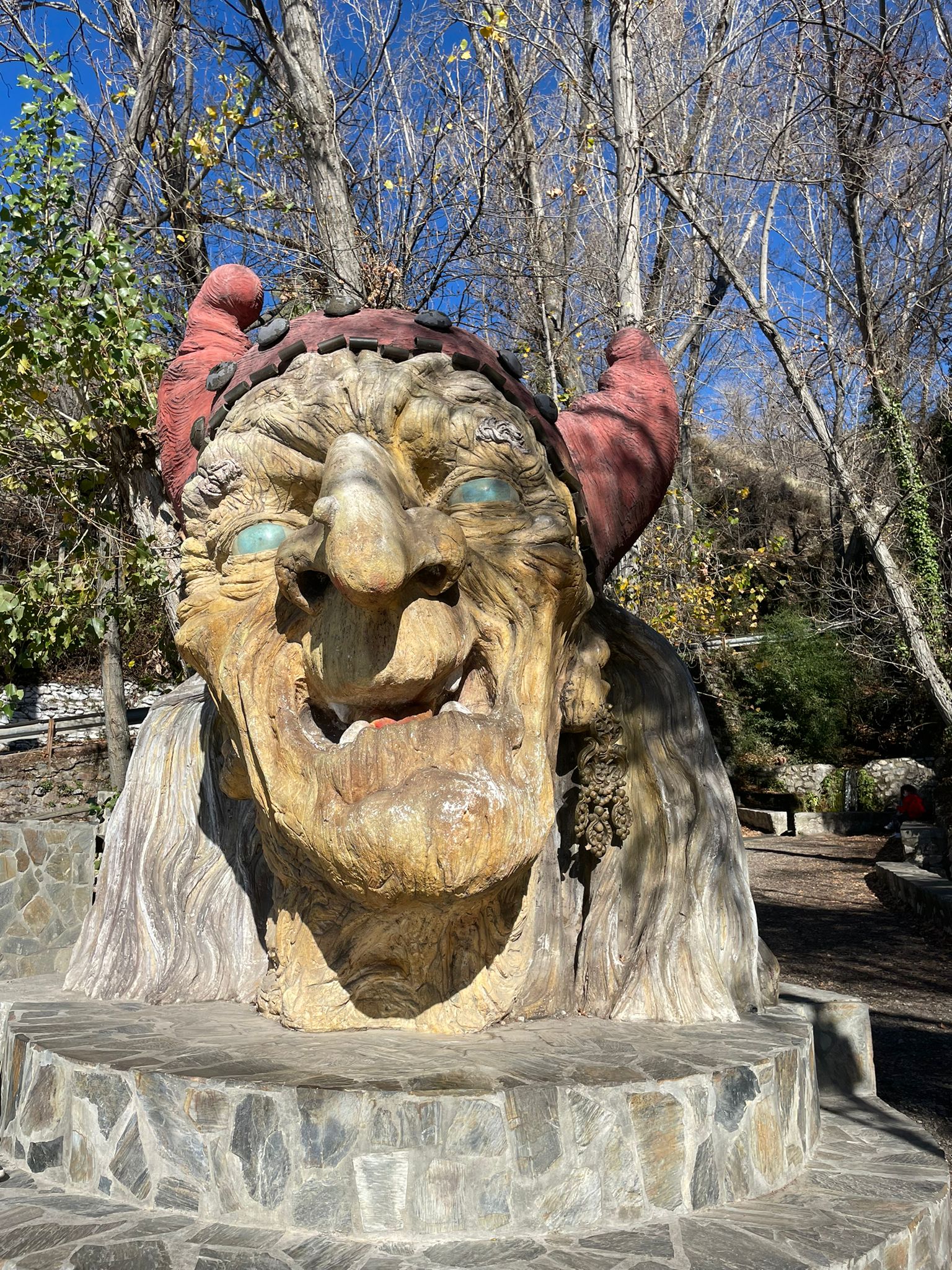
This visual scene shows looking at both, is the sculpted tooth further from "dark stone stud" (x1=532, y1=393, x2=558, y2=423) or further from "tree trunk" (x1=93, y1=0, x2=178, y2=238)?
"tree trunk" (x1=93, y1=0, x2=178, y2=238)

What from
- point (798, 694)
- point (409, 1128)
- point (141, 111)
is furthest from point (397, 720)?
point (798, 694)

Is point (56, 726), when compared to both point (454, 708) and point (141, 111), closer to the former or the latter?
point (141, 111)

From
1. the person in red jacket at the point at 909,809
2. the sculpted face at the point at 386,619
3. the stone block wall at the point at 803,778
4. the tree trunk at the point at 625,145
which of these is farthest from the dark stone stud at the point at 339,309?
the stone block wall at the point at 803,778

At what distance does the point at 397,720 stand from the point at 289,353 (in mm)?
1099

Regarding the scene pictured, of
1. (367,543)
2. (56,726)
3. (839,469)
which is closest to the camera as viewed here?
(367,543)

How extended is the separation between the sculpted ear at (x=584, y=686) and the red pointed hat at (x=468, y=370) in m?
0.24

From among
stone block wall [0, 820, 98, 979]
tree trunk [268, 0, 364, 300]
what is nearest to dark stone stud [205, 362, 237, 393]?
tree trunk [268, 0, 364, 300]

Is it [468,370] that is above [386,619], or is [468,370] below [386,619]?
above

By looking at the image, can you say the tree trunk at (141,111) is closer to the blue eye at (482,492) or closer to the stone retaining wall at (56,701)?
the blue eye at (482,492)

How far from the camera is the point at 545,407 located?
3.28 metres

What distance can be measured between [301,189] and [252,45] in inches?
42.5

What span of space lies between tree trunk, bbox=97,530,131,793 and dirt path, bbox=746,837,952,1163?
5023 mm

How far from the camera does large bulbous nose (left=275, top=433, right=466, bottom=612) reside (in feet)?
8.25

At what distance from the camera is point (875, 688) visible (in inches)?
790
